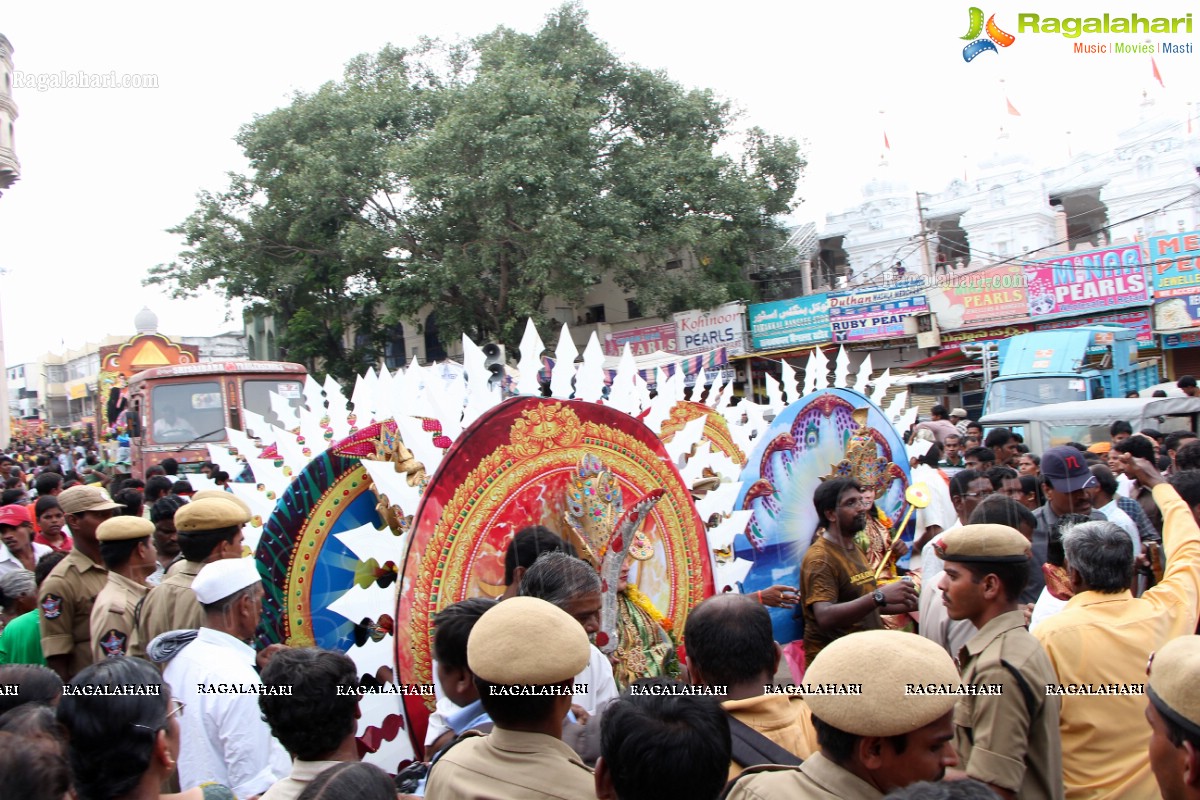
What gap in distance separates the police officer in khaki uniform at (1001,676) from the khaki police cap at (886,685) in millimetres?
616

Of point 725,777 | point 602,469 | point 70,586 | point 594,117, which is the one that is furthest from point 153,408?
point 594,117

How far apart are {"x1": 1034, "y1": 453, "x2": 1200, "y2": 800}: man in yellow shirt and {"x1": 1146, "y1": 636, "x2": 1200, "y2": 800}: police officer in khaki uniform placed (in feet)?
2.77

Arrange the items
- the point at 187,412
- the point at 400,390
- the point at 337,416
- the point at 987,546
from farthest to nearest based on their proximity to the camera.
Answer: the point at 187,412 → the point at 337,416 → the point at 400,390 → the point at 987,546

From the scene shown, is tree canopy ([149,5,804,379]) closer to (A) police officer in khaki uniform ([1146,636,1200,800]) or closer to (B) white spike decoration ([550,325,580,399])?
(B) white spike decoration ([550,325,580,399])

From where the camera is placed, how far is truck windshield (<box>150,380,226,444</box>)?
11078 millimetres

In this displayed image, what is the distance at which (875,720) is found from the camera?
1.83 metres

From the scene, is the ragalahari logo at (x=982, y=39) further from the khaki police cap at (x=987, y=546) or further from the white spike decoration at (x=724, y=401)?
the khaki police cap at (x=987, y=546)

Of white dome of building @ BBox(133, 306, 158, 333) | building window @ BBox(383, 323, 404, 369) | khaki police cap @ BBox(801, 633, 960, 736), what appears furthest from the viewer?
white dome of building @ BBox(133, 306, 158, 333)

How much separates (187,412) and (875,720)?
10.8 metres

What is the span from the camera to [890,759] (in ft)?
6.11

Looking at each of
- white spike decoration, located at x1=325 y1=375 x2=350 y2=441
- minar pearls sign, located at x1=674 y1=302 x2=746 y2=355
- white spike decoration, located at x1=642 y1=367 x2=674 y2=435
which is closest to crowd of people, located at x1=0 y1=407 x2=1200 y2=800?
white spike decoration, located at x1=642 y1=367 x2=674 y2=435

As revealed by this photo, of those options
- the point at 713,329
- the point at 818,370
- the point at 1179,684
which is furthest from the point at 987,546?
the point at 713,329

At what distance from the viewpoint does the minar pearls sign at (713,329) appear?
2230 centimetres

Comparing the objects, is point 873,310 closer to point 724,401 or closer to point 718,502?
point 724,401
